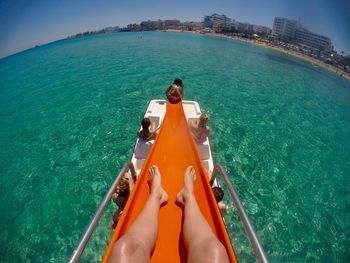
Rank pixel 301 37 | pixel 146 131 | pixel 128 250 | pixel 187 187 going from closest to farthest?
pixel 128 250
pixel 187 187
pixel 146 131
pixel 301 37

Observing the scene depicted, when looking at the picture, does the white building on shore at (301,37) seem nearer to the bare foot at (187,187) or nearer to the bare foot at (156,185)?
the bare foot at (187,187)

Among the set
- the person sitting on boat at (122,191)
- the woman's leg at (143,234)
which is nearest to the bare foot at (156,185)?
the woman's leg at (143,234)

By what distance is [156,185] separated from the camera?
8.84 ft

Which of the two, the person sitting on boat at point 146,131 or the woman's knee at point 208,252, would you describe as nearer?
the woman's knee at point 208,252

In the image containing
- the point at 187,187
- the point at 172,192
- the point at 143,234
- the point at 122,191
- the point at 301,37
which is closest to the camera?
the point at 143,234

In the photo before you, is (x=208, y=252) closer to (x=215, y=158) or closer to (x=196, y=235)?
(x=196, y=235)

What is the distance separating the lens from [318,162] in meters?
7.41

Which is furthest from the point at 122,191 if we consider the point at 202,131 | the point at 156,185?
the point at 202,131

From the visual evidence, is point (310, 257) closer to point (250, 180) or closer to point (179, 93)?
point (250, 180)

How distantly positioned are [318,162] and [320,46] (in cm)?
11162

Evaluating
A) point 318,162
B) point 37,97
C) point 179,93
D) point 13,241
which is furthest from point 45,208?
point 37,97

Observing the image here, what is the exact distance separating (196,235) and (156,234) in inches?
17.5

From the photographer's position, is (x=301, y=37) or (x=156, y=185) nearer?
(x=156, y=185)

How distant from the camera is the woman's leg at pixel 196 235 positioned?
1616 millimetres
